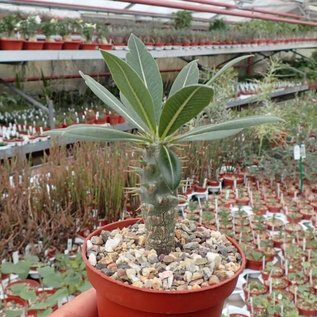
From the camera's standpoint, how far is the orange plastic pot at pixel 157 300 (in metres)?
0.73

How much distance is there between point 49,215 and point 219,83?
2.76 metres

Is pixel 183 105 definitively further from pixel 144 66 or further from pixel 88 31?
pixel 88 31

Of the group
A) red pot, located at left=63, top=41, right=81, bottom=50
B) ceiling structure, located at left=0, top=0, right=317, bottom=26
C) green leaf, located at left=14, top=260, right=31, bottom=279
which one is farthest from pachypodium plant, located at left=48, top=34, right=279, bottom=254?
red pot, located at left=63, top=41, right=81, bottom=50

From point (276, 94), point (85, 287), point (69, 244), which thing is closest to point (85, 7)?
point (276, 94)

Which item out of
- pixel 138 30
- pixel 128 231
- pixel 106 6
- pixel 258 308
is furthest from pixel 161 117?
pixel 106 6

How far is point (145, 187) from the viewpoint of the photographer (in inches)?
33.6

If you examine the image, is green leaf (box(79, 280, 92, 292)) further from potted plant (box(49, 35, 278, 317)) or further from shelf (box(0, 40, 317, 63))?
shelf (box(0, 40, 317, 63))

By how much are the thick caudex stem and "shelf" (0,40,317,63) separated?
278cm

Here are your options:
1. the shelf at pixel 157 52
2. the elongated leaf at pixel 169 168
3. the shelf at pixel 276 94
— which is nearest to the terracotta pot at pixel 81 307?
the elongated leaf at pixel 169 168

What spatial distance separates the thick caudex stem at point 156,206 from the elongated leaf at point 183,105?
65mm

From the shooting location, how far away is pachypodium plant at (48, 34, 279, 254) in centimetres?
72

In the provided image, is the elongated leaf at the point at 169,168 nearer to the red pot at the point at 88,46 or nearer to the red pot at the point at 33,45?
the red pot at the point at 33,45

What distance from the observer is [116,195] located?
258 cm

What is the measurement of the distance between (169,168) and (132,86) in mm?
159
